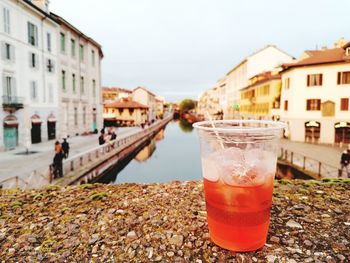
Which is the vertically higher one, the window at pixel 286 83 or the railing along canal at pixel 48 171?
the window at pixel 286 83

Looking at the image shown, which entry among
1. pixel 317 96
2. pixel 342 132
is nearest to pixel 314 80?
pixel 317 96

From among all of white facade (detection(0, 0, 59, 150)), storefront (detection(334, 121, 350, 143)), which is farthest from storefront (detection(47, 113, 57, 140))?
storefront (detection(334, 121, 350, 143))

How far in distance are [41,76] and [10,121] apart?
6.19m

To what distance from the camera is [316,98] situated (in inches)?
1017

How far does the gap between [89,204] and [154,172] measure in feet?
59.1

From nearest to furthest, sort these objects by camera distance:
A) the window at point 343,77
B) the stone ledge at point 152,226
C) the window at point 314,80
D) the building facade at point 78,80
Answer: the stone ledge at point 152,226
the window at point 343,77
the window at point 314,80
the building facade at point 78,80

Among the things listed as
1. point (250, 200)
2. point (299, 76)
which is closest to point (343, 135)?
point (299, 76)

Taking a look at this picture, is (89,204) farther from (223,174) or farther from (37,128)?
(37,128)

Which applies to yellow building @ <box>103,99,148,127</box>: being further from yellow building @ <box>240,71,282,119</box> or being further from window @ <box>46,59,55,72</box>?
window @ <box>46,59,55,72</box>

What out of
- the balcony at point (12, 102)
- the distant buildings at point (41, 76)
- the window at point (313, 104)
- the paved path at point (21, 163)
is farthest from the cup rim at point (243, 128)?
the window at point (313, 104)

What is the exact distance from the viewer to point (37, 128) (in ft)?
76.2

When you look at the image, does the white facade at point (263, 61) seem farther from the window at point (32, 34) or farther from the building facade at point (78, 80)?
the window at point (32, 34)

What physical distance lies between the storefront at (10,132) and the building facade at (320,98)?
27489 millimetres

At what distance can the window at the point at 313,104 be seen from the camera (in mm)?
25766
